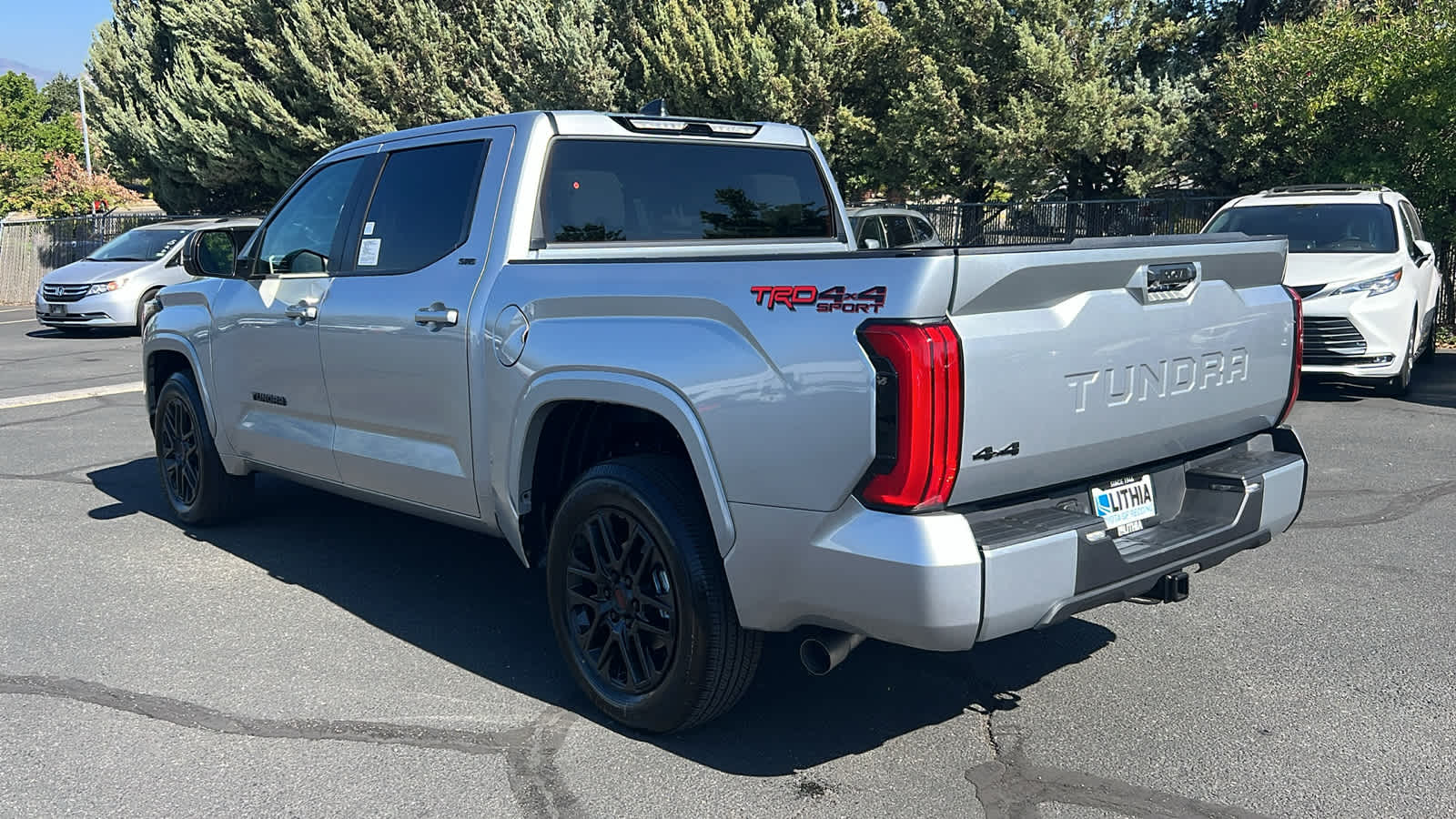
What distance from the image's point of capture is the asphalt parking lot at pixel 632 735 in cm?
348

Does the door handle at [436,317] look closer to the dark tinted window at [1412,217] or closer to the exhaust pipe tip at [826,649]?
the exhaust pipe tip at [826,649]

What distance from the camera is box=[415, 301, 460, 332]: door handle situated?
4.39 metres

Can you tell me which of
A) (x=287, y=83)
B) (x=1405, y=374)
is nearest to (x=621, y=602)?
(x=1405, y=374)

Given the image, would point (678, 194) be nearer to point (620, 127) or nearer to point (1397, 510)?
point (620, 127)

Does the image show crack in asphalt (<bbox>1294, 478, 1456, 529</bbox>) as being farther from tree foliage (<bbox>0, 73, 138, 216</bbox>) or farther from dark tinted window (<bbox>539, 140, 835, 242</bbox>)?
tree foliage (<bbox>0, 73, 138, 216</bbox>)

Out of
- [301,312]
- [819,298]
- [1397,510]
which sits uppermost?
[819,298]

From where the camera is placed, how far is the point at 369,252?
197 inches

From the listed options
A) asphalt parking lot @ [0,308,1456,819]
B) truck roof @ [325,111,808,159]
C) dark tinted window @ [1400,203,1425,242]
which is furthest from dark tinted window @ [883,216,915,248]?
truck roof @ [325,111,808,159]

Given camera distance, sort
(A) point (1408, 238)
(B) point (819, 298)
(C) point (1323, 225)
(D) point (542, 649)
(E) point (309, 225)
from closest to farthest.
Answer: (B) point (819, 298) < (D) point (542, 649) < (E) point (309, 225) < (A) point (1408, 238) < (C) point (1323, 225)

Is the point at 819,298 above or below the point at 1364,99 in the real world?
below

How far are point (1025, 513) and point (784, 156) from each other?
103 inches

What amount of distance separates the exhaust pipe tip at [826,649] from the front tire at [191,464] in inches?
154

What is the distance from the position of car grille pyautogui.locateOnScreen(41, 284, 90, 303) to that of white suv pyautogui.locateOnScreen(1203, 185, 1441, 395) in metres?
15.1

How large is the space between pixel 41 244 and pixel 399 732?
28128 mm
